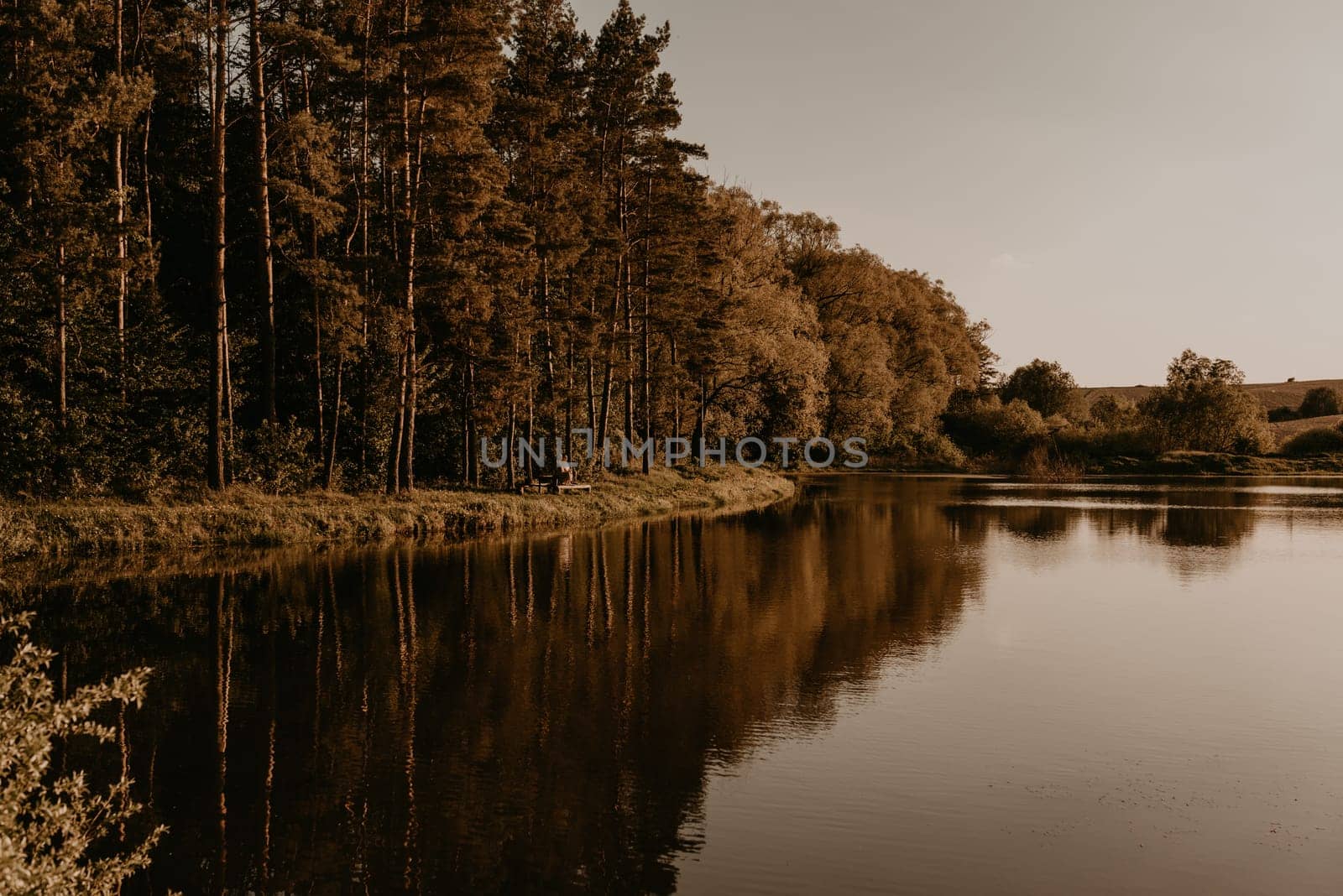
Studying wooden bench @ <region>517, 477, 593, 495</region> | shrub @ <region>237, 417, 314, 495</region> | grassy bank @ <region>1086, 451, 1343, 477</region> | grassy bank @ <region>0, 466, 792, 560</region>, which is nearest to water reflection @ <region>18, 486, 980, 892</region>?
grassy bank @ <region>0, 466, 792, 560</region>

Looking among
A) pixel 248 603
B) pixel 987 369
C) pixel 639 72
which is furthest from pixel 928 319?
pixel 248 603

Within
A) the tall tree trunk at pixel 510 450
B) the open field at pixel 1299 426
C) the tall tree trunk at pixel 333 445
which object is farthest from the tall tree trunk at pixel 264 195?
the open field at pixel 1299 426

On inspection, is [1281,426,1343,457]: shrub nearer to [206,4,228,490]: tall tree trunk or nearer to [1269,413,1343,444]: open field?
[1269,413,1343,444]: open field

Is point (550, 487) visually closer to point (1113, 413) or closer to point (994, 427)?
point (994, 427)

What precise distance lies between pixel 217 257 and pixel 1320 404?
13000cm

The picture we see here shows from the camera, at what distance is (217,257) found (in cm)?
2312

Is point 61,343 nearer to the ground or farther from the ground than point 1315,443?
farther from the ground

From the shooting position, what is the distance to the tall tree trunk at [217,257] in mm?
22797

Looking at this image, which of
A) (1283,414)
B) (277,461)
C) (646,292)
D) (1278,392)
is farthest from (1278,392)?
(277,461)

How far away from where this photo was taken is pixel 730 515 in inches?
1453

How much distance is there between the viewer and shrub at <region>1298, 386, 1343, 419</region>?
116 metres

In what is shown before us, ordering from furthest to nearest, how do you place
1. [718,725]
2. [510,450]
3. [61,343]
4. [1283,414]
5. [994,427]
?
[1283,414] < [994,427] < [510,450] < [61,343] < [718,725]

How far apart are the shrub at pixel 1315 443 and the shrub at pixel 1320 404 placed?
39199 mm

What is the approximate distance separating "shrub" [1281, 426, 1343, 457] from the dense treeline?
60382mm
